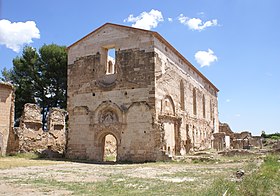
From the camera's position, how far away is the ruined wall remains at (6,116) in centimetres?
2030

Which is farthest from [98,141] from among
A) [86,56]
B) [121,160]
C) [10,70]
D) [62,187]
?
[10,70]

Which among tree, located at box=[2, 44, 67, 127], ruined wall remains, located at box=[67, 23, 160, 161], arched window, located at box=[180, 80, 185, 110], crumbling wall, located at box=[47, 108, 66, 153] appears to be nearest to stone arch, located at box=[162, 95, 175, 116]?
ruined wall remains, located at box=[67, 23, 160, 161]

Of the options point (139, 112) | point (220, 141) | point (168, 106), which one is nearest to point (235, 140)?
point (220, 141)

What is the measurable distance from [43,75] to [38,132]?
481 inches

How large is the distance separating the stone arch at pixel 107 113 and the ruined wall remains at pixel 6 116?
6.19 metres

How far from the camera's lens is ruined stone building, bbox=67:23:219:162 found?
17672 mm

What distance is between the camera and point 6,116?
20.7 m

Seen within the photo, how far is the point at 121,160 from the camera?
17.9 meters

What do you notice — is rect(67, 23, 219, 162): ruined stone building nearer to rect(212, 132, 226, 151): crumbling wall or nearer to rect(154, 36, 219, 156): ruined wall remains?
rect(154, 36, 219, 156): ruined wall remains

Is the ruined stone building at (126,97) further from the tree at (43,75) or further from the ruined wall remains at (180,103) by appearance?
the tree at (43,75)

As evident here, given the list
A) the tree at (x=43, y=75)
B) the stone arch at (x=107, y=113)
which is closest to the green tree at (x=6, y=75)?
the tree at (x=43, y=75)

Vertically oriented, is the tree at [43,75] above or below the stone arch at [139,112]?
above

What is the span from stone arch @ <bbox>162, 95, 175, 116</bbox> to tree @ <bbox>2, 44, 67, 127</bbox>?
1662cm

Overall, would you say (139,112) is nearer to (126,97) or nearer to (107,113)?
(126,97)
